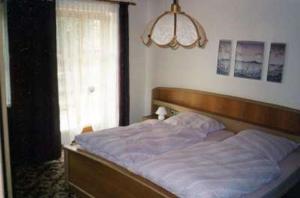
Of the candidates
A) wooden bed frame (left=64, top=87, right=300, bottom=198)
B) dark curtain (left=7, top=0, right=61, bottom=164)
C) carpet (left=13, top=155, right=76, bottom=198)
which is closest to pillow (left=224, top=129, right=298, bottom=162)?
wooden bed frame (left=64, top=87, right=300, bottom=198)

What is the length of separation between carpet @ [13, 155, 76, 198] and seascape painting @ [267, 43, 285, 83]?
2.53m

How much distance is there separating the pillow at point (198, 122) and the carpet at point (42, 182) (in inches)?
57.6

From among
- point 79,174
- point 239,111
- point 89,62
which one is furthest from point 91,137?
point 239,111

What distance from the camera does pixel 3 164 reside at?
72cm

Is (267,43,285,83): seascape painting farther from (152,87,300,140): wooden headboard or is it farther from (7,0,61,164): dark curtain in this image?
(7,0,61,164): dark curtain

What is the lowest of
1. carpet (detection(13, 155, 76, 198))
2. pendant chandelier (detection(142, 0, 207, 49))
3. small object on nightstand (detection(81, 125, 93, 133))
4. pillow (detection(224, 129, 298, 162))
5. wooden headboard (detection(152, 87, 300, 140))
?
carpet (detection(13, 155, 76, 198))

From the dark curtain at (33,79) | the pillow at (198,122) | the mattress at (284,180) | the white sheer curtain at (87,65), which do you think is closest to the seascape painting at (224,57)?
the pillow at (198,122)

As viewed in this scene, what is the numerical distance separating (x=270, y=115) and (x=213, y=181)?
1533 mm

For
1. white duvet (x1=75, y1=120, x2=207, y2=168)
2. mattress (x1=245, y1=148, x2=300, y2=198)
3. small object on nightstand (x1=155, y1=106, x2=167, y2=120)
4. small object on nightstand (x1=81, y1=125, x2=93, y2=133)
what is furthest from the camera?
small object on nightstand (x1=155, y1=106, x2=167, y2=120)

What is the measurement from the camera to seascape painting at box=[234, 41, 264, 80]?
11.7 ft

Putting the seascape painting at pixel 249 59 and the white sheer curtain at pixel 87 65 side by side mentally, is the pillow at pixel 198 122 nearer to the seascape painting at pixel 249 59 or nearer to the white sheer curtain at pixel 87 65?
the seascape painting at pixel 249 59

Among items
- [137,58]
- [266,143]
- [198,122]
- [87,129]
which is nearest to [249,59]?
[198,122]

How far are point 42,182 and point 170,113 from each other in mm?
1959

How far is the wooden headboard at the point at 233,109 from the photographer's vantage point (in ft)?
11.1
